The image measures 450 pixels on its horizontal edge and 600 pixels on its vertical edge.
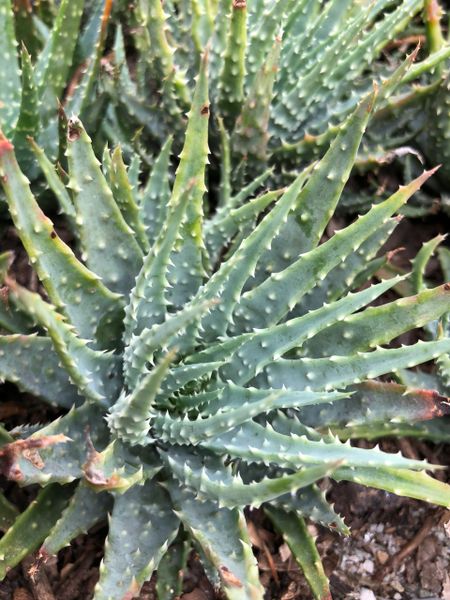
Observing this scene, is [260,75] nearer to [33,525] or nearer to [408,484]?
[408,484]

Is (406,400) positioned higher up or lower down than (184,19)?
lower down

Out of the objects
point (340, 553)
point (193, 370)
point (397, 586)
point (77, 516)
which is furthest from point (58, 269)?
point (397, 586)

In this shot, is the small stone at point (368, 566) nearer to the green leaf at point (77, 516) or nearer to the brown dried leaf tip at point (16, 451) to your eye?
the green leaf at point (77, 516)

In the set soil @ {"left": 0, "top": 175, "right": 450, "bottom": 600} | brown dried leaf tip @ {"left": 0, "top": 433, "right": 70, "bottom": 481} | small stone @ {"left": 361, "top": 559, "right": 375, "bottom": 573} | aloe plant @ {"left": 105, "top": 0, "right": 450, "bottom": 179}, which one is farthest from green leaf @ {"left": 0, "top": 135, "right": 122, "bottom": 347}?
small stone @ {"left": 361, "top": 559, "right": 375, "bottom": 573}

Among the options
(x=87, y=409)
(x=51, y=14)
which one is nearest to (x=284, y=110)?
(x=51, y=14)

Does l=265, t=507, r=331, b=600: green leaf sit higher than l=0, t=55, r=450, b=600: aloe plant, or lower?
lower

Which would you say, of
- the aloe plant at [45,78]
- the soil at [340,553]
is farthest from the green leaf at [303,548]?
the aloe plant at [45,78]

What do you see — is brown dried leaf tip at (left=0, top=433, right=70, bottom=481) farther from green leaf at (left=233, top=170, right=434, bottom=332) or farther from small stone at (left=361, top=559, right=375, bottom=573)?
small stone at (left=361, top=559, right=375, bottom=573)

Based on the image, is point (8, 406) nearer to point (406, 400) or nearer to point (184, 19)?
point (406, 400)
